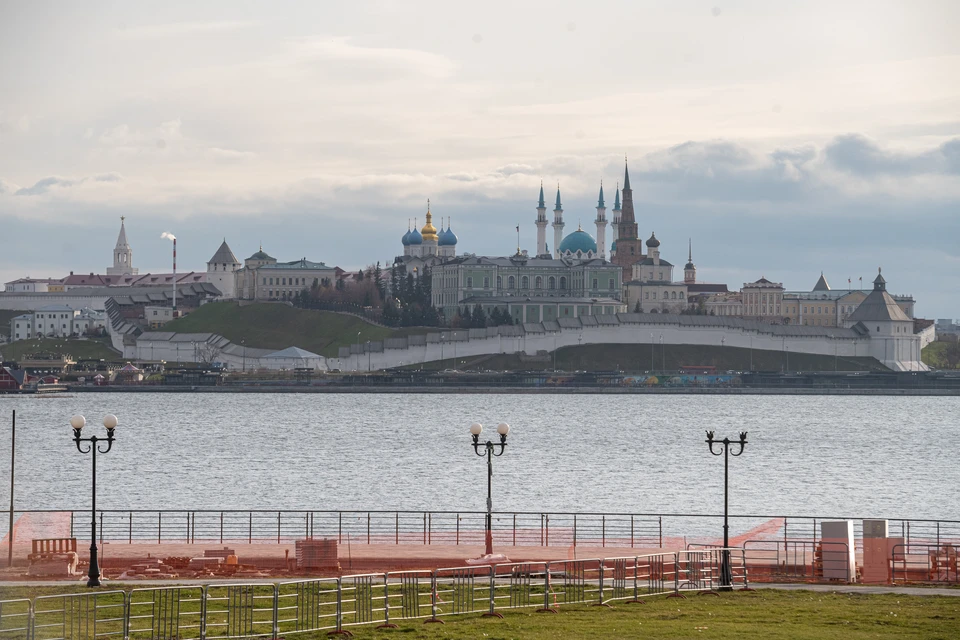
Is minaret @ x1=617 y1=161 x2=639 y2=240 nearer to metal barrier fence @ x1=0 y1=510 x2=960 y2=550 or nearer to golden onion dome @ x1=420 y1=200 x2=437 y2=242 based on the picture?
golden onion dome @ x1=420 y1=200 x2=437 y2=242

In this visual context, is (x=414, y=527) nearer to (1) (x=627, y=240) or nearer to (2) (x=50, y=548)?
(2) (x=50, y=548)

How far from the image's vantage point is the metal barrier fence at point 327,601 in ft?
42.2

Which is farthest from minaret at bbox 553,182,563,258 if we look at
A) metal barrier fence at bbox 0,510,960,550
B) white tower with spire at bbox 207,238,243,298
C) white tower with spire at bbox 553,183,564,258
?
metal barrier fence at bbox 0,510,960,550

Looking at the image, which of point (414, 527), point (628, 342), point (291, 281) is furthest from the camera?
point (291, 281)

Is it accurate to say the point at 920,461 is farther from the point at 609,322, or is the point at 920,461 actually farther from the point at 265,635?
the point at 609,322

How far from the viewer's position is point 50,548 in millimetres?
19031

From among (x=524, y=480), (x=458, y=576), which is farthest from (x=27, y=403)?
(x=458, y=576)

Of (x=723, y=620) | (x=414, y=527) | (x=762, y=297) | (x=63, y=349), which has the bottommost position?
(x=414, y=527)

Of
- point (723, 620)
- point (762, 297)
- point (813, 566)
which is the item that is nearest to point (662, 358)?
point (762, 297)

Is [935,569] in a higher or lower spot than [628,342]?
lower

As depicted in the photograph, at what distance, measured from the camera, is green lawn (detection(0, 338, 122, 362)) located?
111 m

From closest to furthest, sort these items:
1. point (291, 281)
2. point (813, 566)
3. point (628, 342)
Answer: point (813, 566) → point (628, 342) → point (291, 281)

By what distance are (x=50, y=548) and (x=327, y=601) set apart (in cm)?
555

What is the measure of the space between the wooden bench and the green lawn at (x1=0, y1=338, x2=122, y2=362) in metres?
92.8
